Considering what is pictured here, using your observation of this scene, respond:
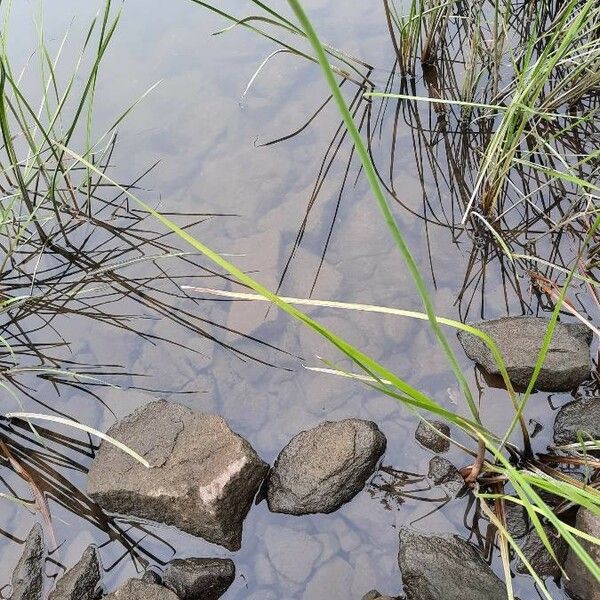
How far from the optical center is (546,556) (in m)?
1.28

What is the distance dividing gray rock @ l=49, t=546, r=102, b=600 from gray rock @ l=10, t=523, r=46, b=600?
6cm

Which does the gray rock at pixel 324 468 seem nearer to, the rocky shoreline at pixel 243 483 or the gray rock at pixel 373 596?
the rocky shoreline at pixel 243 483

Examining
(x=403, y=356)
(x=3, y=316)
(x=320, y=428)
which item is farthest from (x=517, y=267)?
(x=3, y=316)

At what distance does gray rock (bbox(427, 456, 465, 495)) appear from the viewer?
4.64 ft

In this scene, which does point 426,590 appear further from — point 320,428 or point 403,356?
point 403,356

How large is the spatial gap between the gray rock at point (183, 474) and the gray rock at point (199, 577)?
0.05 metres

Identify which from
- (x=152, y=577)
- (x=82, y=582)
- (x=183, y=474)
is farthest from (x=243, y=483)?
(x=82, y=582)

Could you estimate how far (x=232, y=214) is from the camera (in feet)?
6.44

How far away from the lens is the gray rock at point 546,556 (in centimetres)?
128

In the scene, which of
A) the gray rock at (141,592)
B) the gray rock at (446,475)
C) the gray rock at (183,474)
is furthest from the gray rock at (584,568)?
the gray rock at (141,592)

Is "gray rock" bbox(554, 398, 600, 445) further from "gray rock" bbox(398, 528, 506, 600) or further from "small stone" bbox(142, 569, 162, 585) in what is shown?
"small stone" bbox(142, 569, 162, 585)

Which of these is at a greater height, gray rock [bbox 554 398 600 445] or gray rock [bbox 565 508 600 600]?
gray rock [bbox 554 398 600 445]

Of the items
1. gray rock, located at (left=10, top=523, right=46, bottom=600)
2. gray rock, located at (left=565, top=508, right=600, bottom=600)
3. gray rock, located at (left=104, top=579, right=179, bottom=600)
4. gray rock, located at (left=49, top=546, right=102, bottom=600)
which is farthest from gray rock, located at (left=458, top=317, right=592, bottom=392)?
gray rock, located at (left=10, top=523, right=46, bottom=600)

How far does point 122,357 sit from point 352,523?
2.43ft
